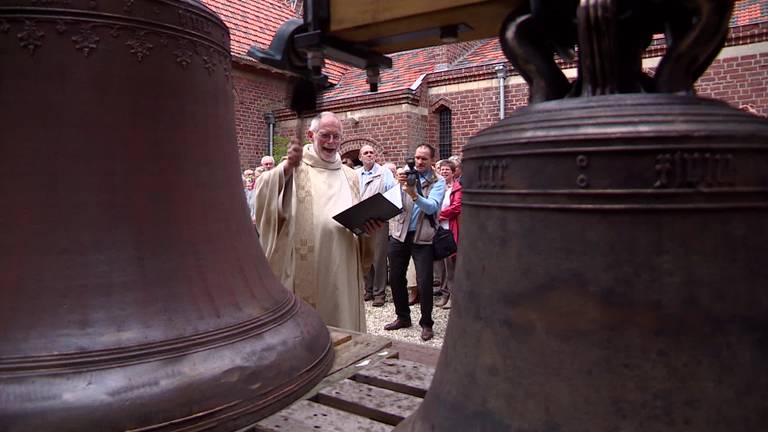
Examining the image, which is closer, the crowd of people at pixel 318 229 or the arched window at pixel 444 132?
the crowd of people at pixel 318 229

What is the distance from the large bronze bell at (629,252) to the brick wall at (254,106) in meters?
11.8

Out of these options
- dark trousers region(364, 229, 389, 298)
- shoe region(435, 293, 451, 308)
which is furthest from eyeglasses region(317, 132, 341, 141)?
shoe region(435, 293, 451, 308)

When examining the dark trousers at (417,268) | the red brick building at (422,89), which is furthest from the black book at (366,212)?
the red brick building at (422,89)

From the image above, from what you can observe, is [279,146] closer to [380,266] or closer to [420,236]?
[380,266]

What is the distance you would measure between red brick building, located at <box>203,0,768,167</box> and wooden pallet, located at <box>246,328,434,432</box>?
7461 mm

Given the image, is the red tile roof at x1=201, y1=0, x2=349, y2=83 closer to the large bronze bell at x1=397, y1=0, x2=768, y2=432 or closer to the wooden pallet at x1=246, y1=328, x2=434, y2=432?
the wooden pallet at x1=246, y1=328, x2=434, y2=432

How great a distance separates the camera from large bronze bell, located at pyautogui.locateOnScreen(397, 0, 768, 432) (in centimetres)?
89

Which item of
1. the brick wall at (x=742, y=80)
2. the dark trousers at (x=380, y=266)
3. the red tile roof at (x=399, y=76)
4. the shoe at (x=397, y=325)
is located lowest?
the shoe at (x=397, y=325)

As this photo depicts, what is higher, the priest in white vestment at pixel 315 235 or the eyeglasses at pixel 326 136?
the eyeglasses at pixel 326 136

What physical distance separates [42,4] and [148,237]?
25.9 inches

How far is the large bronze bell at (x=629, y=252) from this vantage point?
0.89 m

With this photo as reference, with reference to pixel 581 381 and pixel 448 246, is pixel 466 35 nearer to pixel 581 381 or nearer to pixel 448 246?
pixel 581 381

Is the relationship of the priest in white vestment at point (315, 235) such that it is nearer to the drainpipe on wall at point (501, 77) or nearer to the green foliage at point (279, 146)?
the drainpipe on wall at point (501, 77)

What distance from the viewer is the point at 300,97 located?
6.04 ft
